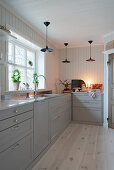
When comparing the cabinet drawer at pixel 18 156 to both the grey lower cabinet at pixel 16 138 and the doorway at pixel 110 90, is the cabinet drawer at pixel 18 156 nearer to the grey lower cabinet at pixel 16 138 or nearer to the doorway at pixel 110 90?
the grey lower cabinet at pixel 16 138

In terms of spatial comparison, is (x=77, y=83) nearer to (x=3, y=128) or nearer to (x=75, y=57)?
Answer: (x=75, y=57)

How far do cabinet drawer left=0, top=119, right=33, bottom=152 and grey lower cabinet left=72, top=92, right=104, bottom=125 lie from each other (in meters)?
2.54

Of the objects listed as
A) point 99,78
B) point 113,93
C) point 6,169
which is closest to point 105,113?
point 113,93

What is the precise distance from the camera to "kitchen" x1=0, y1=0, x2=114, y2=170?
1.87 meters

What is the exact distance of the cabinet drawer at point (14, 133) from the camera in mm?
1440

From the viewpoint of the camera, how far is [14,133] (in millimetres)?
1617

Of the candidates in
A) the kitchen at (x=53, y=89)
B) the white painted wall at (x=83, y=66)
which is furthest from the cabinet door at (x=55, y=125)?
the white painted wall at (x=83, y=66)

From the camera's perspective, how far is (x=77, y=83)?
4.83m

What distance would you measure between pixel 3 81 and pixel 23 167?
136cm

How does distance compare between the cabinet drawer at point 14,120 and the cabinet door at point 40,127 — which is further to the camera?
the cabinet door at point 40,127

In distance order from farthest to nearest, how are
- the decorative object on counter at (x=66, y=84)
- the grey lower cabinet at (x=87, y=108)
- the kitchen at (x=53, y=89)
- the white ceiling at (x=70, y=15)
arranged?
the decorative object on counter at (x=66, y=84) < the grey lower cabinet at (x=87, y=108) < the white ceiling at (x=70, y=15) < the kitchen at (x=53, y=89)

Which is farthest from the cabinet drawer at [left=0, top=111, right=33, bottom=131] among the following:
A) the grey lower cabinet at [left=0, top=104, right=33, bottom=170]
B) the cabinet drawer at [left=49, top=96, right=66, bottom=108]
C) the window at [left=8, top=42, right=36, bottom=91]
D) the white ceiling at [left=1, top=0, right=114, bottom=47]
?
the white ceiling at [left=1, top=0, right=114, bottom=47]

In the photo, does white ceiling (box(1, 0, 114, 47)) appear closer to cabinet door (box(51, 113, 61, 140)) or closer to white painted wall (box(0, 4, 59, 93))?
white painted wall (box(0, 4, 59, 93))

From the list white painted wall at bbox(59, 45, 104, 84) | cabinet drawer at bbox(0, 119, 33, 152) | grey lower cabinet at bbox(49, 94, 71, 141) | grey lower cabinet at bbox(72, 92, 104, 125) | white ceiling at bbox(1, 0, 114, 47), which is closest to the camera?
cabinet drawer at bbox(0, 119, 33, 152)
